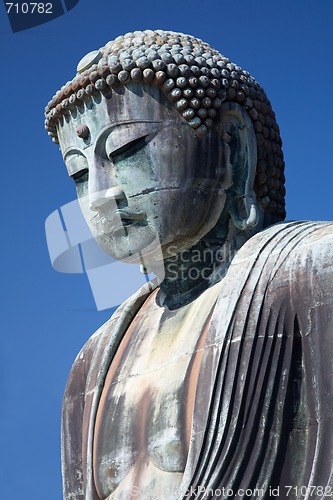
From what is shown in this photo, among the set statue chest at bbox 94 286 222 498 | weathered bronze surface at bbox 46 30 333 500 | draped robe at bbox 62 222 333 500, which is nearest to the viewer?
draped robe at bbox 62 222 333 500

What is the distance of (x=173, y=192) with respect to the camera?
1194cm

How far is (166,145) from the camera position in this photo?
1199 cm

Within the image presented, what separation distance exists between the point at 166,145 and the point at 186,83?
1.71ft

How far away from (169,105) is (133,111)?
0.30 metres

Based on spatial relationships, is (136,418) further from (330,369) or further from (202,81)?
(202,81)

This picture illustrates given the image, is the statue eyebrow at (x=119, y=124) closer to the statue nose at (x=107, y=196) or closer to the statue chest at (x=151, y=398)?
the statue nose at (x=107, y=196)

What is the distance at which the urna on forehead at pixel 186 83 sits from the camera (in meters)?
12.0

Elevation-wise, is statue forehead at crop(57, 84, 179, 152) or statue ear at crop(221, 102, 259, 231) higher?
statue forehead at crop(57, 84, 179, 152)

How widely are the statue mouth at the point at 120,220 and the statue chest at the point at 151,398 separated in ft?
2.66

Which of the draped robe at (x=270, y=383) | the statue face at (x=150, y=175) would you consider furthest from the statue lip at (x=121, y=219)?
the draped robe at (x=270, y=383)

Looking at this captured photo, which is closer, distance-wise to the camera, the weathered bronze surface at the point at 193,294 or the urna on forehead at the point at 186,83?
the weathered bronze surface at the point at 193,294

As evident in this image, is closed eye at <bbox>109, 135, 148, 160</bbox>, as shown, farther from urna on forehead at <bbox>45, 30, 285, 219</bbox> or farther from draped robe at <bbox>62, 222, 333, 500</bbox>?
draped robe at <bbox>62, 222, 333, 500</bbox>

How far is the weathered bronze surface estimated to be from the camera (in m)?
10.9

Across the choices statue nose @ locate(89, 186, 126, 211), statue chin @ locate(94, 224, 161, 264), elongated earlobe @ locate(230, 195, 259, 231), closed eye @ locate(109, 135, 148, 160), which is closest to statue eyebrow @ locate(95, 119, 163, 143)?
closed eye @ locate(109, 135, 148, 160)
